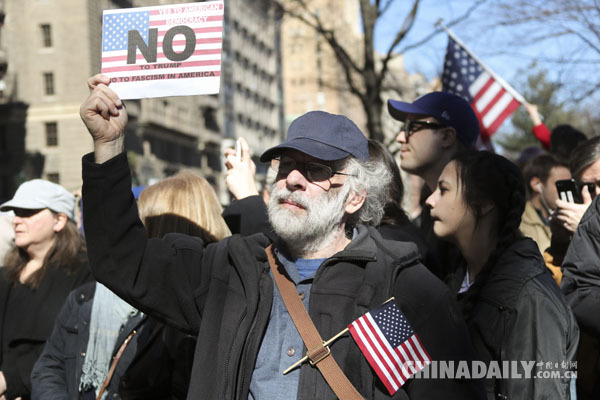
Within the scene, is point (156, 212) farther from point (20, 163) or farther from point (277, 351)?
point (20, 163)

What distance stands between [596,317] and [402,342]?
4.38ft

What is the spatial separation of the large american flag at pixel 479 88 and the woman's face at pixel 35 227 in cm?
429

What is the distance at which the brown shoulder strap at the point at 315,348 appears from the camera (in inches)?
96.7

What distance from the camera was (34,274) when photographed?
4.70 m

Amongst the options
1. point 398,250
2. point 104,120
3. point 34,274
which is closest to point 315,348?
point 398,250

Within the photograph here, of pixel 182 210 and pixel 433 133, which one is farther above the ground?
pixel 433 133

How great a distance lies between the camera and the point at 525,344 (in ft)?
9.33

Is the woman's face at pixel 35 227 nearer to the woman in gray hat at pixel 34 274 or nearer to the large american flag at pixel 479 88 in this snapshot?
the woman in gray hat at pixel 34 274

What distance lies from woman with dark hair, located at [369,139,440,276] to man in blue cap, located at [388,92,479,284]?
0.80 ft

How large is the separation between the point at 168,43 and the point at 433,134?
1.99m

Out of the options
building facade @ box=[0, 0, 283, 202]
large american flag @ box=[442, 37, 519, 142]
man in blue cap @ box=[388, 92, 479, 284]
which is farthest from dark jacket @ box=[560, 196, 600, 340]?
building facade @ box=[0, 0, 283, 202]

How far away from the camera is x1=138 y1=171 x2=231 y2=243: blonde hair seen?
370 centimetres

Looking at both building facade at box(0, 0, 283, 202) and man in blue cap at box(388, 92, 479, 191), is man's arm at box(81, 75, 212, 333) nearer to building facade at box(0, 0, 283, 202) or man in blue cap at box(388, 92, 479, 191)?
man in blue cap at box(388, 92, 479, 191)

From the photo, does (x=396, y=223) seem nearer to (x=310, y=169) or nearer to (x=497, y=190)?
(x=497, y=190)
